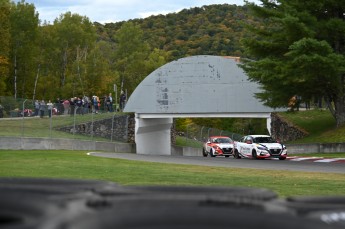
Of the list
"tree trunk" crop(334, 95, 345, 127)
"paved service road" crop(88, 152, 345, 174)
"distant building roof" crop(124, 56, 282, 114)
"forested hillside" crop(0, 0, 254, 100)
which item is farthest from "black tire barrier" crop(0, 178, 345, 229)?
"forested hillside" crop(0, 0, 254, 100)

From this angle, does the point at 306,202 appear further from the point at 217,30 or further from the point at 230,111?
the point at 217,30

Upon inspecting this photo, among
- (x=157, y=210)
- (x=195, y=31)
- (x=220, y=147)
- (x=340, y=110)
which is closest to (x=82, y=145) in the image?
(x=220, y=147)

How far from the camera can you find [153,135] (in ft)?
195

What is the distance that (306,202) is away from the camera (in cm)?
293

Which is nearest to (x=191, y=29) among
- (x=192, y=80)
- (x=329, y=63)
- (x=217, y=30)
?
(x=217, y=30)

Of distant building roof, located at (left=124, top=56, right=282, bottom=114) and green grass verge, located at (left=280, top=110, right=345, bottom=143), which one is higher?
distant building roof, located at (left=124, top=56, right=282, bottom=114)

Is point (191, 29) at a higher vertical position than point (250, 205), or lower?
higher

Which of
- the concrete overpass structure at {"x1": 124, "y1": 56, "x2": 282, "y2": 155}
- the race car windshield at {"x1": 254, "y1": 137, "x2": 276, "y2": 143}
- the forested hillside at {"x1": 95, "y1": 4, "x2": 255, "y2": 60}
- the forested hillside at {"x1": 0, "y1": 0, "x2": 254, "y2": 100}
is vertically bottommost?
the race car windshield at {"x1": 254, "y1": 137, "x2": 276, "y2": 143}

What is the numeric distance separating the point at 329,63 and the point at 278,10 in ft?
32.2

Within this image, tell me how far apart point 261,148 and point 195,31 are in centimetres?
13169

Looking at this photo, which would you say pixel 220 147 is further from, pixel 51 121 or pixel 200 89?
pixel 51 121

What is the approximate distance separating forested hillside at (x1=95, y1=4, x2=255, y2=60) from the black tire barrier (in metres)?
124

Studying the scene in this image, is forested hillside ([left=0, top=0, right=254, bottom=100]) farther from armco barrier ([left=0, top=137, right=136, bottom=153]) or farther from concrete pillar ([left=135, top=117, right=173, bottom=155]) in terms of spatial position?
armco barrier ([left=0, top=137, right=136, bottom=153])

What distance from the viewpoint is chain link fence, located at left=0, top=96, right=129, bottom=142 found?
36469mm
